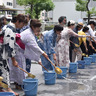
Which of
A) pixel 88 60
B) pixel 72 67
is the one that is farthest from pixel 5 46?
pixel 88 60

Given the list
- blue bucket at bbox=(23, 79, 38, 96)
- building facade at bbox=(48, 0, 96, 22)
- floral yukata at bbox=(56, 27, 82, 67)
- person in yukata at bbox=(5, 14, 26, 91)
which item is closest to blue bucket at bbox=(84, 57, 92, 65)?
floral yukata at bbox=(56, 27, 82, 67)

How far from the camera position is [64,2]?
204 ft

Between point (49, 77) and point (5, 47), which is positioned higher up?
point (5, 47)

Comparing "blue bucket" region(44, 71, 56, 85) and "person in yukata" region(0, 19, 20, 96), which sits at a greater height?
"person in yukata" region(0, 19, 20, 96)

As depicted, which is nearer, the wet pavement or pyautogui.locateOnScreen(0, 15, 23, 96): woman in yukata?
pyautogui.locateOnScreen(0, 15, 23, 96): woman in yukata

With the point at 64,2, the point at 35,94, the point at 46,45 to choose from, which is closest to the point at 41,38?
the point at 46,45

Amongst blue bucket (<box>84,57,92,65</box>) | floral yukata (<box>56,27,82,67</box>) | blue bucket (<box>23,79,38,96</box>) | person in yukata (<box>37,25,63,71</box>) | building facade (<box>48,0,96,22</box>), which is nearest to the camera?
blue bucket (<box>23,79,38,96</box>)

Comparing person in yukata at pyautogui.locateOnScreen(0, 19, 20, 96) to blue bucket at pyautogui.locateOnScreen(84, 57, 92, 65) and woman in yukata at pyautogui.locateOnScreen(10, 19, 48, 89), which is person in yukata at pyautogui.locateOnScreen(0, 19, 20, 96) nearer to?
woman in yukata at pyautogui.locateOnScreen(10, 19, 48, 89)

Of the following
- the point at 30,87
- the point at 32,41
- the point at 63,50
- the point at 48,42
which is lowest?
the point at 30,87

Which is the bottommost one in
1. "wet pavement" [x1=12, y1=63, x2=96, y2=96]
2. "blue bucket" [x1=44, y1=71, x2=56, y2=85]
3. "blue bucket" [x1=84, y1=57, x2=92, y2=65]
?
"blue bucket" [x1=84, y1=57, x2=92, y2=65]

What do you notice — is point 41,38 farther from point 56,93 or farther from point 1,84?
point 1,84

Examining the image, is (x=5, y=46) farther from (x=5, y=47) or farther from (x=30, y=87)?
(x=30, y=87)

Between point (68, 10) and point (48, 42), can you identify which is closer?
point (48, 42)

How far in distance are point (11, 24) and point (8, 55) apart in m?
1.50
